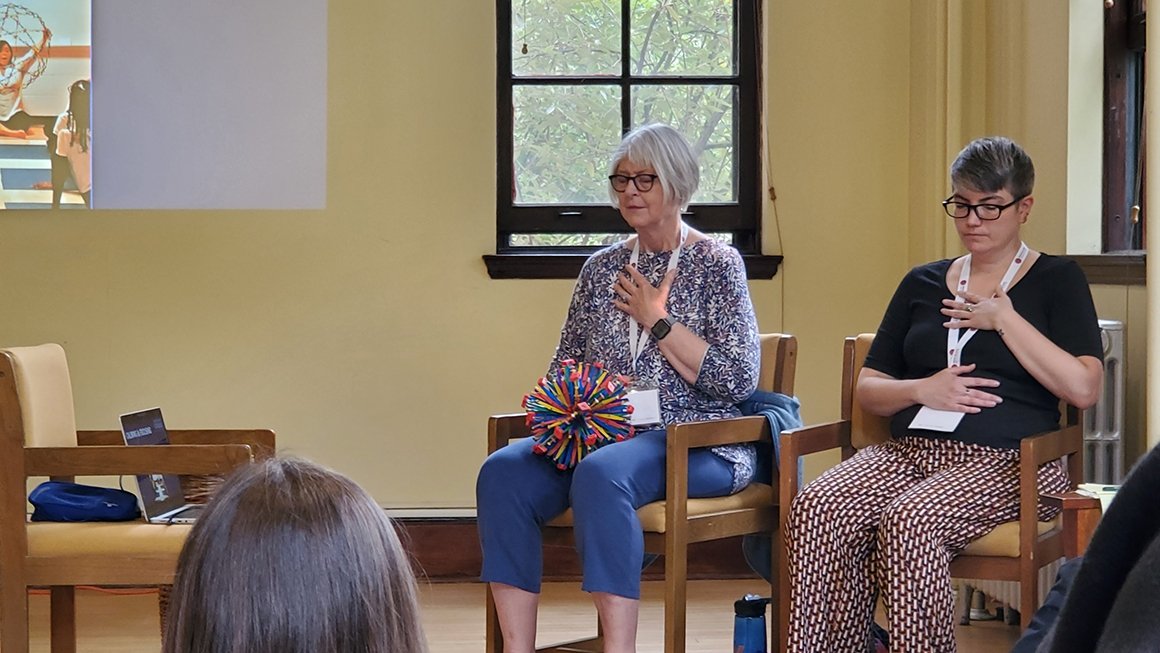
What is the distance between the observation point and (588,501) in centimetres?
273

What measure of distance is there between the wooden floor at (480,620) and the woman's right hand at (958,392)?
3.30 ft

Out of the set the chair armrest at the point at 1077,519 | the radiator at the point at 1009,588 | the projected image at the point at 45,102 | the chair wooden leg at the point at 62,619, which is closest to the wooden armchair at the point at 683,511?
the radiator at the point at 1009,588

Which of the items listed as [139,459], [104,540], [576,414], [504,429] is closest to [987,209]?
[576,414]

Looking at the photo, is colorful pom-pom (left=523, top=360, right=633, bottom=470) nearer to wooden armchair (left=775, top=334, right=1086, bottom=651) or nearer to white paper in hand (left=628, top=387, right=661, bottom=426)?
white paper in hand (left=628, top=387, right=661, bottom=426)

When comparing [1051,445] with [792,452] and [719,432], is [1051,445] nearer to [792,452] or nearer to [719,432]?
[792,452]

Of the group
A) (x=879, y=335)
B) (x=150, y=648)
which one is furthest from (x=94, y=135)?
(x=879, y=335)

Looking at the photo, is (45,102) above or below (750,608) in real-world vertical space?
above

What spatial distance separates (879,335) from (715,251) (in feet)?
1.41

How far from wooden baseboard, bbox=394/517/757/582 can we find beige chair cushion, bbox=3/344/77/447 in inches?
59.0

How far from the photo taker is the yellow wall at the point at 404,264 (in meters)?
4.25

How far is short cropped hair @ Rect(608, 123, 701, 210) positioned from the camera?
10.2 feet

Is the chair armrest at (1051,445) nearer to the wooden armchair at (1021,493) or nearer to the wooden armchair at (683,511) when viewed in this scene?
the wooden armchair at (1021,493)

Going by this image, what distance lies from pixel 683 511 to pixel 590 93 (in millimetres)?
1953

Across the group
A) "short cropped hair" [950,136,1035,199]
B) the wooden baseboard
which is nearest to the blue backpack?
the wooden baseboard
